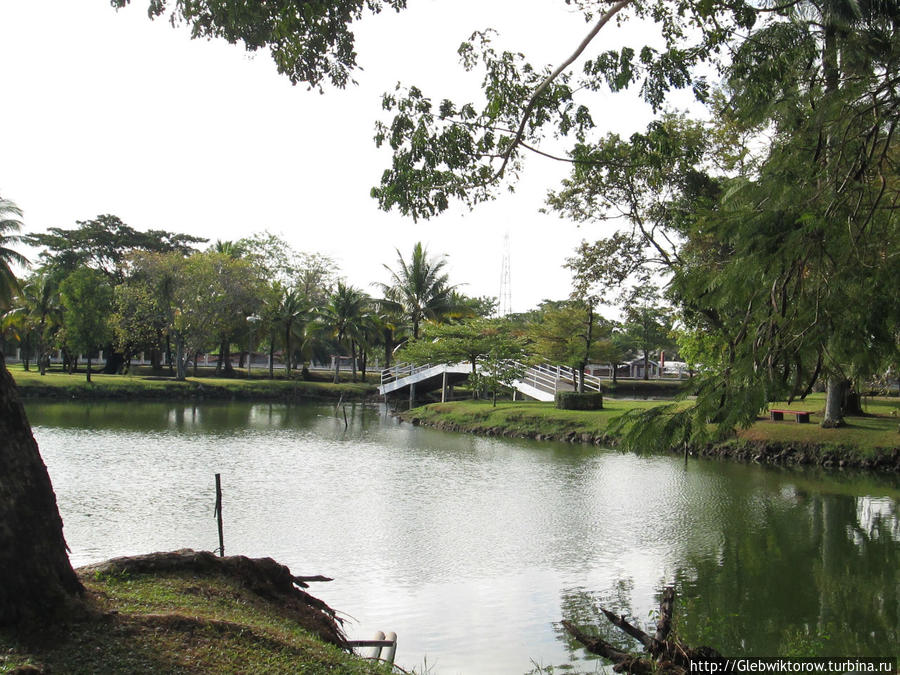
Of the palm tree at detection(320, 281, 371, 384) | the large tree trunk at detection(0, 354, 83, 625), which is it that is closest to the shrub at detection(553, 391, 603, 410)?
the palm tree at detection(320, 281, 371, 384)

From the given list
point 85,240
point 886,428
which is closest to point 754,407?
point 886,428

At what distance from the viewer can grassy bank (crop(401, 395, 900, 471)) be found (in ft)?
63.6

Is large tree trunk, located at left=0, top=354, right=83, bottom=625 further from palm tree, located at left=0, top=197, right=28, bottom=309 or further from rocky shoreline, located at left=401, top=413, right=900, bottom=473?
palm tree, located at left=0, top=197, right=28, bottom=309

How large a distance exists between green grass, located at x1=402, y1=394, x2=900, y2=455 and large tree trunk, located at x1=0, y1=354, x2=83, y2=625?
12332mm

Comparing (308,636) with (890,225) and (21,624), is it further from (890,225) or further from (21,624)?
(890,225)

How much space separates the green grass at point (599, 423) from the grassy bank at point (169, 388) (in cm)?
1242

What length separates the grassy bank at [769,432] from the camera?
763 inches

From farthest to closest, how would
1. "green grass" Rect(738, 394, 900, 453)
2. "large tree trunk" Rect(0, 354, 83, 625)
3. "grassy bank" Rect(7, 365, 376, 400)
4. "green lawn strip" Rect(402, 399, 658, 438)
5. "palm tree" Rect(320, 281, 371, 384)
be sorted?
"palm tree" Rect(320, 281, 371, 384) < "grassy bank" Rect(7, 365, 376, 400) < "green lawn strip" Rect(402, 399, 658, 438) < "green grass" Rect(738, 394, 900, 453) < "large tree trunk" Rect(0, 354, 83, 625)

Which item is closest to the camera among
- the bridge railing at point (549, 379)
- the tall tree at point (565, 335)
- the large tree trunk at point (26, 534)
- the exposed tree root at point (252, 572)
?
the large tree trunk at point (26, 534)

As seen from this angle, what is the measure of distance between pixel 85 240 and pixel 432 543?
4877 cm

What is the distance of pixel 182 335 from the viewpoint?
145ft

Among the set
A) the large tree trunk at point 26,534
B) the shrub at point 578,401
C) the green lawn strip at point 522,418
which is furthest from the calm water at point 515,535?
the shrub at point 578,401

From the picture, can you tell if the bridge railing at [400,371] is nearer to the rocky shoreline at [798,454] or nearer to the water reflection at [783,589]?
the rocky shoreline at [798,454]

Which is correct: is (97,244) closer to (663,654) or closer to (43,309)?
(43,309)
